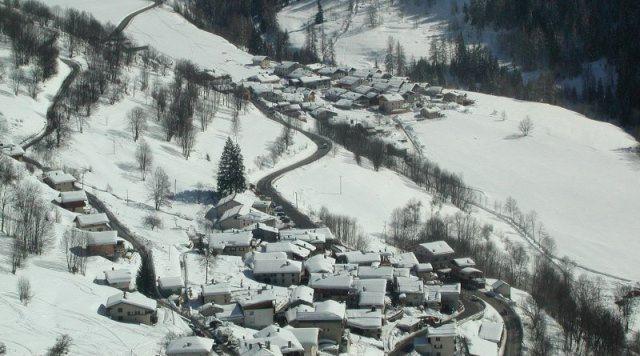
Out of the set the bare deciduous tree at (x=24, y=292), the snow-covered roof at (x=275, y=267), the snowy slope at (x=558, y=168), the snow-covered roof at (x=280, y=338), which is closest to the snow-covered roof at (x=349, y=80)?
the snowy slope at (x=558, y=168)

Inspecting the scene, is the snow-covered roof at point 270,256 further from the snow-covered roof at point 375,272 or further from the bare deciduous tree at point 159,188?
the bare deciduous tree at point 159,188

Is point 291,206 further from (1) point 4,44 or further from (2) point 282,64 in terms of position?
(2) point 282,64

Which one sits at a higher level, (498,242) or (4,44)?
(4,44)

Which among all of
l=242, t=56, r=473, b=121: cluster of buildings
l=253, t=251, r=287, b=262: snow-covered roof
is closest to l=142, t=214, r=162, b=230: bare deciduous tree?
l=253, t=251, r=287, b=262: snow-covered roof

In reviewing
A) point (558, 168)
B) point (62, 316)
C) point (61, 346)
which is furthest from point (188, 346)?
point (558, 168)

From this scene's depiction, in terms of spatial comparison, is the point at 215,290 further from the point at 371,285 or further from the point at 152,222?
the point at 152,222

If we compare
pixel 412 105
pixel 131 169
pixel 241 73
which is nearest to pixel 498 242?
pixel 131 169
